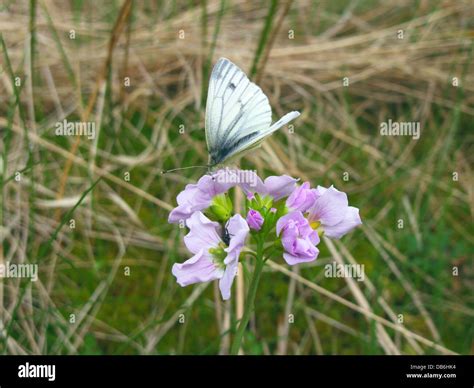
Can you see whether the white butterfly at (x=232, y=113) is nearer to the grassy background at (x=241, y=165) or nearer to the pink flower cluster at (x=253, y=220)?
the pink flower cluster at (x=253, y=220)

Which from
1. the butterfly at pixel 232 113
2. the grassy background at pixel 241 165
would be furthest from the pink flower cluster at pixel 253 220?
the grassy background at pixel 241 165

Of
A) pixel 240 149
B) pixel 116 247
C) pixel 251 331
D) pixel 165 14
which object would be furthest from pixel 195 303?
pixel 165 14

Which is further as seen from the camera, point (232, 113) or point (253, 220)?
point (232, 113)

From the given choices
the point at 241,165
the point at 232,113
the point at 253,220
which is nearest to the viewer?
the point at 253,220

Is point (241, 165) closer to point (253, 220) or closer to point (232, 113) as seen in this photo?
point (232, 113)

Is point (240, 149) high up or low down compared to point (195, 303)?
up

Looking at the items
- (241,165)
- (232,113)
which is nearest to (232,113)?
(232,113)
